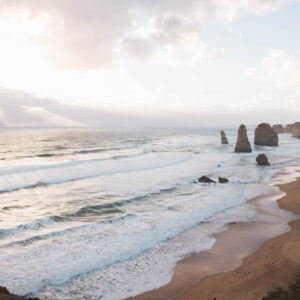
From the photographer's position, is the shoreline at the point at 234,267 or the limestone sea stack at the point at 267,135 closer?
the shoreline at the point at 234,267

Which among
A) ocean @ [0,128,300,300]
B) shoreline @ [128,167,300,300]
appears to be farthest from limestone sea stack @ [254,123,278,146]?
shoreline @ [128,167,300,300]

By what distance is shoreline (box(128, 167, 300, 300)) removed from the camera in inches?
264

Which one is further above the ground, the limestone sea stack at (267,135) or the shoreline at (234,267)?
the limestone sea stack at (267,135)

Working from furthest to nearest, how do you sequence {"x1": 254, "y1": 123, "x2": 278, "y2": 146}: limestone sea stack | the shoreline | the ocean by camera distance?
{"x1": 254, "y1": 123, "x2": 278, "y2": 146}: limestone sea stack → the ocean → the shoreline

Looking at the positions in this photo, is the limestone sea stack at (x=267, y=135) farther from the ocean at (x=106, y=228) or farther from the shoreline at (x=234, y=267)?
the shoreline at (x=234, y=267)

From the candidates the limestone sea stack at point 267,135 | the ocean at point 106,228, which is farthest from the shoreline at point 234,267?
the limestone sea stack at point 267,135

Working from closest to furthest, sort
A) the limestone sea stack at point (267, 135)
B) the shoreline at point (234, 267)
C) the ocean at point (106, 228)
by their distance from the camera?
the shoreline at point (234, 267) < the ocean at point (106, 228) < the limestone sea stack at point (267, 135)

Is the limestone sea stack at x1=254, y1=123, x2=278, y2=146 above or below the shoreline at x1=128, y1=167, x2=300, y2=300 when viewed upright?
above

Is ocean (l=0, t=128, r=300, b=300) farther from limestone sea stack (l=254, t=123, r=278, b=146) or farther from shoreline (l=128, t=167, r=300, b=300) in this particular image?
limestone sea stack (l=254, t=123, r=278, b=146)

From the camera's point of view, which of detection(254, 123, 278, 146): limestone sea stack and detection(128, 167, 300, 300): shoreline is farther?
detection(254, 123, 278, 146): limestone sea stack

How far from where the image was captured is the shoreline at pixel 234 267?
6.70 meters

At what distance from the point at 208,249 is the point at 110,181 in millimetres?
16624

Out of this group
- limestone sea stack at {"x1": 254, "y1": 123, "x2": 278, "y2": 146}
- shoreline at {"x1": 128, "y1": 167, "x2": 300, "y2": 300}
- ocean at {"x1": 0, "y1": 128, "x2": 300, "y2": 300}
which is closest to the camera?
shoreline at {"x1": 128, "y1": 167, "x2": 300, "y2": 300}

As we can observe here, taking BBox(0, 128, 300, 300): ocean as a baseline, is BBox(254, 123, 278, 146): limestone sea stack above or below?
above
